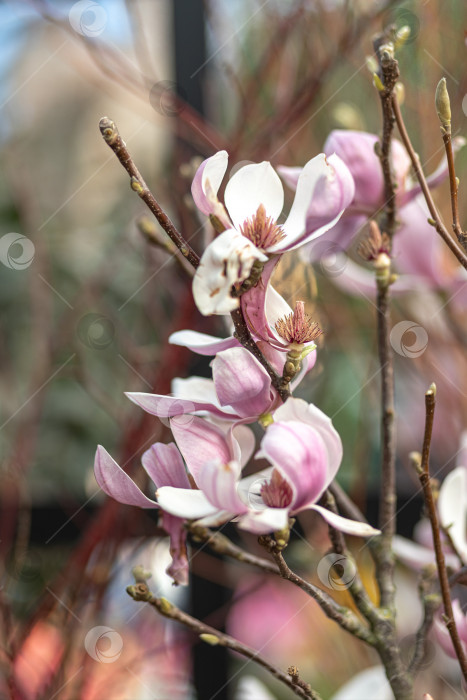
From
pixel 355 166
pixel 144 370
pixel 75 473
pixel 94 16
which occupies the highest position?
pixel 94 16

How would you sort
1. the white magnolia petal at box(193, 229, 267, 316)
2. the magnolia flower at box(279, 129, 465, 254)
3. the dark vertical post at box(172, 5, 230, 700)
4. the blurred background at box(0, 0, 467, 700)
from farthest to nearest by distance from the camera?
the dark vertical post at box(172, 5, 230, 700) → the blurred background at box(0, 0, 467, 700) → the magnolia flower at box(279, 129, 465, 254) → the white magnolia petal at box(193, 229, 267, 316)

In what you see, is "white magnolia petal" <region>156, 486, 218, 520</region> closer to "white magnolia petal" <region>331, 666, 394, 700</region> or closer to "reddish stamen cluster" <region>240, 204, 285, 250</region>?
"reddish stamen cluster" <region>240, 204, 285, 250</region>

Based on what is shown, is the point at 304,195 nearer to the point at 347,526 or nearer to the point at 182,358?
the point at 347,526

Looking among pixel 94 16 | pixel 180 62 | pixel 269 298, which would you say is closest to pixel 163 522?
pixel 269 298

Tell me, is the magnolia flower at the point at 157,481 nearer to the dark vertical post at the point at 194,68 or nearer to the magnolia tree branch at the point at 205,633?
the magnolia tree branch at the point at 205,633

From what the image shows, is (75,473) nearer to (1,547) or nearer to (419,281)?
(1,547)

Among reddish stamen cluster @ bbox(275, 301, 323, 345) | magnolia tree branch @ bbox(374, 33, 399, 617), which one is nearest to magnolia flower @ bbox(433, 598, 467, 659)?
magnolia tree branch @ bbox(374, 33, 399, 617)

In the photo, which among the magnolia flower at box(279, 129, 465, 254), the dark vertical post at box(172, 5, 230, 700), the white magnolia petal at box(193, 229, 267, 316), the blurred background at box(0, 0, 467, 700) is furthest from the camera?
the dark vertical post at box(172, 5, 230, 700)
